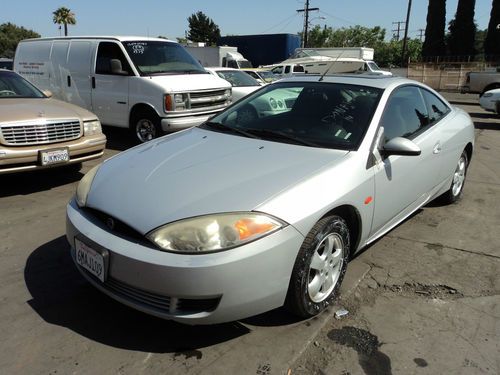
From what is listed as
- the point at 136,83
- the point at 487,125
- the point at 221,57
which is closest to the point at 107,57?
the point at 136,83

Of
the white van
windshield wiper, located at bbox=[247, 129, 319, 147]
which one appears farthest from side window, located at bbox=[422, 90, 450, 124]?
the white van

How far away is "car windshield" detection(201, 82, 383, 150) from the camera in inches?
130

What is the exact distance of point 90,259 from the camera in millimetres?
2623

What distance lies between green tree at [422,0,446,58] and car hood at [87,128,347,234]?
2011 inches

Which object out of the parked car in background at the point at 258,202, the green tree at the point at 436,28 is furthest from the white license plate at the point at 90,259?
the green tree at the point at 436,28

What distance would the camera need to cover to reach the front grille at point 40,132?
4.92 metres

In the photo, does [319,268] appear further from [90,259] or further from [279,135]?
[90,259]

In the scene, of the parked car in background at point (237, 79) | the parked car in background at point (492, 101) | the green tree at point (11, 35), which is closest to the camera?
the parked car in background at point (237, 79)

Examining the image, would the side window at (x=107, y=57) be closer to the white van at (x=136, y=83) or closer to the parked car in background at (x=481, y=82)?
the white van at (x=136, y=83)

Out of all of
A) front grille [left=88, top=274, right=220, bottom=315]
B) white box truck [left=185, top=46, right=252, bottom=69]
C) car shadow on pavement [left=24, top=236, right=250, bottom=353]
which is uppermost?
white box truck [left=185, top=46, right=252, bottom=69]

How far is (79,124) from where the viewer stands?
5609 millimetres

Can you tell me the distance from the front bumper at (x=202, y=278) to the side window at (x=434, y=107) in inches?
98.5

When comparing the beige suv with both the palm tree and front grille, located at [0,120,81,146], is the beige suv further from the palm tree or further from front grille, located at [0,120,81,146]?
the palm tree

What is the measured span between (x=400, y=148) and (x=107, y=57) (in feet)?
21.5
